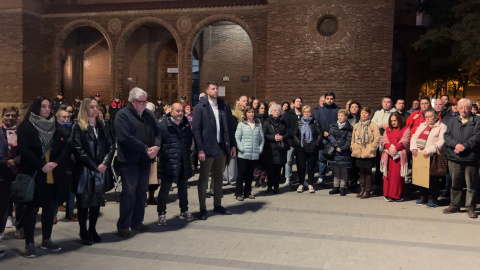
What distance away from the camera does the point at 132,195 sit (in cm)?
594

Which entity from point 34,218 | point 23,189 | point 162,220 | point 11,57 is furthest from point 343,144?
point 11,57

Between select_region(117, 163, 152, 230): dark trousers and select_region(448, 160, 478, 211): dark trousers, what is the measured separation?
5.09m

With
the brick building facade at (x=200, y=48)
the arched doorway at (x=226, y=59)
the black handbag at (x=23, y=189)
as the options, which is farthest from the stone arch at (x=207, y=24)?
the black handbag at (x=23, y=189)

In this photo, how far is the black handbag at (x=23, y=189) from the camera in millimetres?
5027

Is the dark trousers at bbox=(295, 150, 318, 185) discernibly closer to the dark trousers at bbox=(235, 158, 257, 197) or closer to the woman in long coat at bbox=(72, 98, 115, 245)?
the dark trousers at bbox=(235, 158, 257, 197)

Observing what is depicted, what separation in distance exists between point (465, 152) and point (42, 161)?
639 centimetres

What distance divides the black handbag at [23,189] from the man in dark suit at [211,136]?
2.42 m

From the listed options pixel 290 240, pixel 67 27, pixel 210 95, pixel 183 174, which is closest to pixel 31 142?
pixel 183 174

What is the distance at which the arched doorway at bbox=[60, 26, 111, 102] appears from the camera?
23031 mm

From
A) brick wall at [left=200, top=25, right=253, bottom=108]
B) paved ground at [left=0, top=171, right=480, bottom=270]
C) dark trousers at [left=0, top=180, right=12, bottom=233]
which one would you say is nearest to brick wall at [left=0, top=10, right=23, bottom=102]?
brick wall at [left=200, top=25, right=253, bottom=108]

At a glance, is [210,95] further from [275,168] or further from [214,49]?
[214,49]

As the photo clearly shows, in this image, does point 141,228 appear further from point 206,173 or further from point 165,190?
point 206,173

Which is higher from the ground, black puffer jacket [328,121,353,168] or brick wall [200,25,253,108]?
brick wall [200,25,253,108]

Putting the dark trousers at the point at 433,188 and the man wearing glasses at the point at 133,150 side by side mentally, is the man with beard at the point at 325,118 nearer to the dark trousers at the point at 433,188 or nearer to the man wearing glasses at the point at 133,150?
the dark trousers at the point at 433,188
